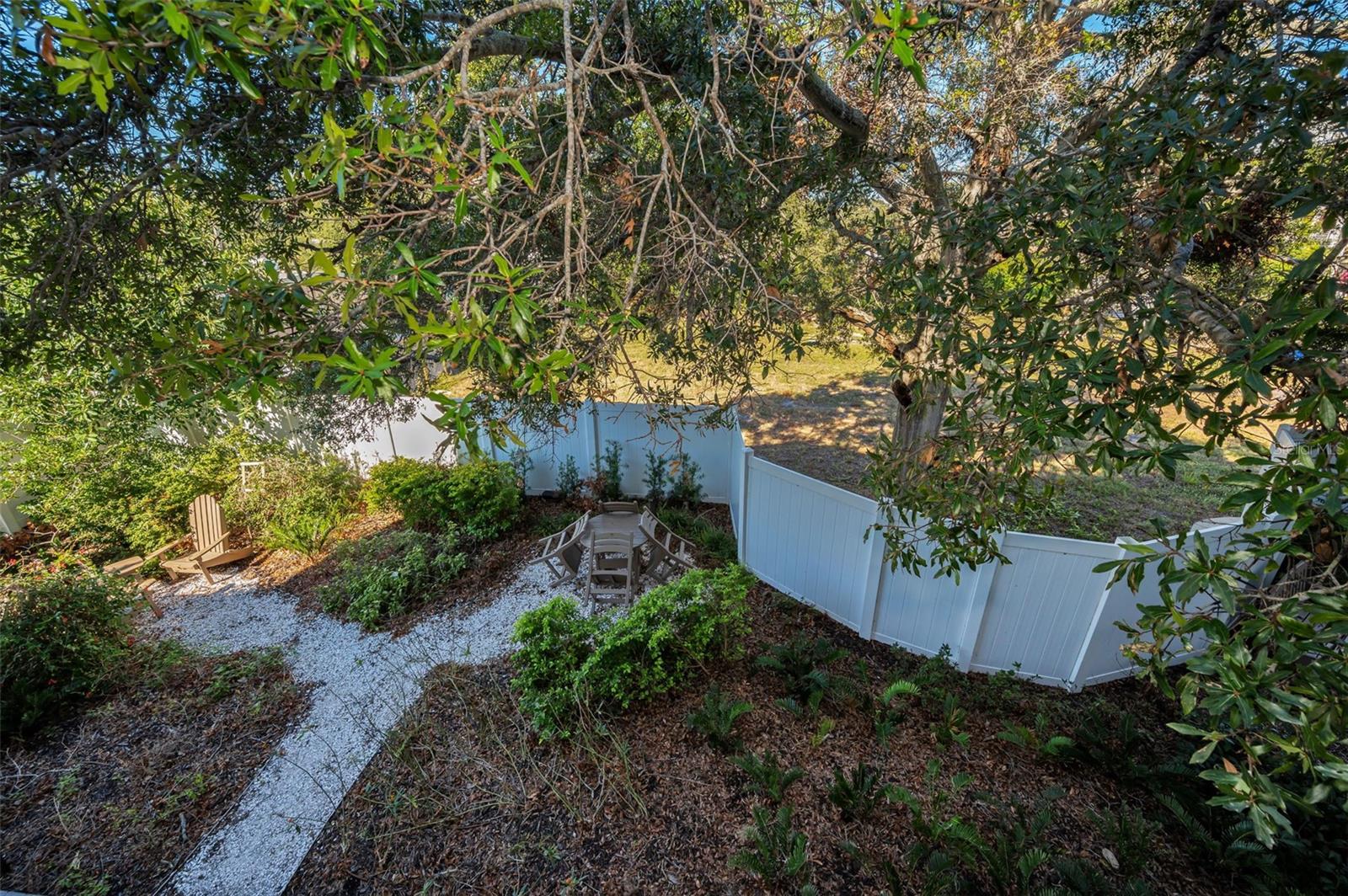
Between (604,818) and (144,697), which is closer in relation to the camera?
(604,818)

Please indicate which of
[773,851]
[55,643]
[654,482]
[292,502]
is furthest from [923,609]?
[292,502]

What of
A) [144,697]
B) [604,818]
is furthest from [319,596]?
[604,818]

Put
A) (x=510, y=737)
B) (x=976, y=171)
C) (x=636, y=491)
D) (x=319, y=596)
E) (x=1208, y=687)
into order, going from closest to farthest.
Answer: (x=1208, y=687), (x=510, y=737), (x=976, y=171), (x=319, y=596), (x=636, y=491)

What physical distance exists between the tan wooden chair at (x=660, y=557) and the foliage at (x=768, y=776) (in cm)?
210

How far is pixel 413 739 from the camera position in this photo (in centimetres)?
327

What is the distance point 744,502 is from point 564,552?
1825 mm

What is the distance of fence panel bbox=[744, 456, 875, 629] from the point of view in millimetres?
4043

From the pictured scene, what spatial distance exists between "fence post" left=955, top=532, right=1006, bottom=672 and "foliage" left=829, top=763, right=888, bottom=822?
151 cm

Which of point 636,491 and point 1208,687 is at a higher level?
point 1208,687

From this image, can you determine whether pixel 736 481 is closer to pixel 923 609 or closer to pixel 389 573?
pixel 923 609

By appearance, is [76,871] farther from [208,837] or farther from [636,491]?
[636,491]

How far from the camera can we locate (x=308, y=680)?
411 cm

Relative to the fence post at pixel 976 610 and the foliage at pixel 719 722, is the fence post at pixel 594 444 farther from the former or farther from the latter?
the fence post at pixel 976 610

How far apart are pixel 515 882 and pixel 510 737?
33.5 inches
